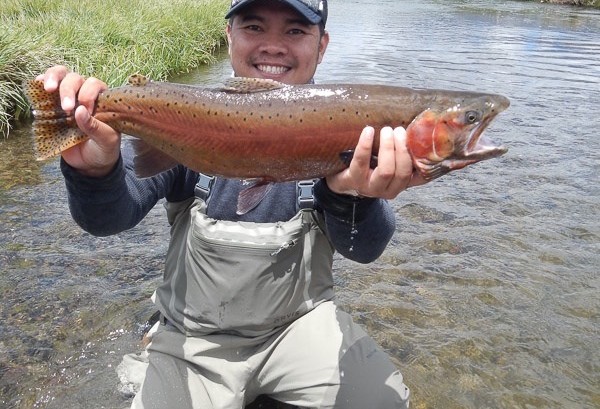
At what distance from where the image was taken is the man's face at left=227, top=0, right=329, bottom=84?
3.21 metres

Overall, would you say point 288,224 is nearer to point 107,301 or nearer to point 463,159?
point 463,159

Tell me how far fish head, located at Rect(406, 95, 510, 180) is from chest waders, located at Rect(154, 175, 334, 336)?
0.85 meters

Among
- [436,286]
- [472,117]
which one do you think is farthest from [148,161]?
[436,286]

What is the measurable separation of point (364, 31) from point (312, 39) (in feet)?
67.3

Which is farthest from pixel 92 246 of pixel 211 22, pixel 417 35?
pixel 417 35

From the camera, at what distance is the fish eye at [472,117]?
2.44 meters

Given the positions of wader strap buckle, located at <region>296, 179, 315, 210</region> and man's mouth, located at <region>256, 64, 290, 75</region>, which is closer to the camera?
wader strap buckle, located at <region>296, 179, 315, 210</region>

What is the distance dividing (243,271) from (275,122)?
2.84 ft

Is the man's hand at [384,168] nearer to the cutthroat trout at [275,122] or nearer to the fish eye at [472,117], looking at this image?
the cutthroat trout at [275,122]

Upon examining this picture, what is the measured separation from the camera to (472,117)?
8.02 ft

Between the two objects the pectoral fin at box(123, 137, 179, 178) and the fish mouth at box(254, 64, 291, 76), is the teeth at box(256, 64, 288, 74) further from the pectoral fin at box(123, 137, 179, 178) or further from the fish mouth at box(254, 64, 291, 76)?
the pectoral fin at box(123, 137, 179, 178)

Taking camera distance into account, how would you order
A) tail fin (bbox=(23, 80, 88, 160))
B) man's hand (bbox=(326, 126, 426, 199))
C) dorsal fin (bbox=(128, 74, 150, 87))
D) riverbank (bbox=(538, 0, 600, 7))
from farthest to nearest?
1. riverbank (bbox=(538, 0, 600, 7))
2. dorsal fin (bbox=(128, 74, 150, 87))
3. tail fin (bbox=(23, 80, 88, 160))
4. man's hand (bbox=(326, 126, 426, 199))

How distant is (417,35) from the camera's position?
2197 centimetres

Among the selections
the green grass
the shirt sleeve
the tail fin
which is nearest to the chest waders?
the shirt sleeve
